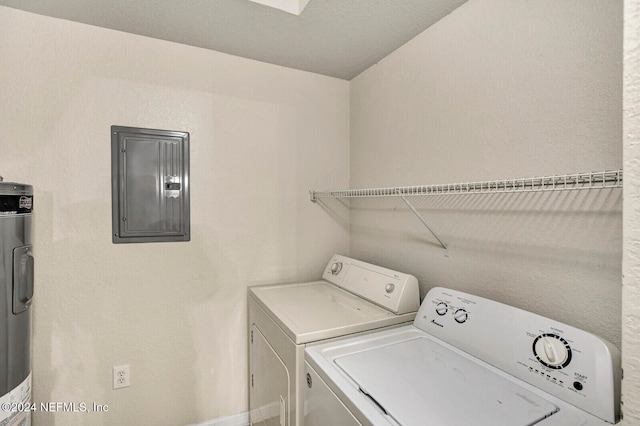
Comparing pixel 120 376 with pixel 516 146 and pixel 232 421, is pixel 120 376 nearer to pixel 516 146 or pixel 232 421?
pixel 232 421

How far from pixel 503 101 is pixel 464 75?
260 millimetres

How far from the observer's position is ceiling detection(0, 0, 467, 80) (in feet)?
4.78

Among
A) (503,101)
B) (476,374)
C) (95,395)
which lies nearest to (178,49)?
(503,101)

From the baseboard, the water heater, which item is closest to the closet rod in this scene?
the water heater

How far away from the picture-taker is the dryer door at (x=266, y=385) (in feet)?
4.49

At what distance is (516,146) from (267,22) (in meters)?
1.33

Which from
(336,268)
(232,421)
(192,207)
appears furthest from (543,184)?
(232,421)

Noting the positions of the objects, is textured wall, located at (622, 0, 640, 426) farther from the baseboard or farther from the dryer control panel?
the baseboard

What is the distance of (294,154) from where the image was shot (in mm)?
2139

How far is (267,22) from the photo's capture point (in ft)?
5.24

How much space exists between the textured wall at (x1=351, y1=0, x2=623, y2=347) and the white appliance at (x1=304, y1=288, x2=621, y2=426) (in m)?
0.18

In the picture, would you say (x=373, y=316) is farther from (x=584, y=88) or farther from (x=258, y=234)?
(x=584, y=88)

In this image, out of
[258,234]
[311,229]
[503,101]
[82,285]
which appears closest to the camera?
[503,101]

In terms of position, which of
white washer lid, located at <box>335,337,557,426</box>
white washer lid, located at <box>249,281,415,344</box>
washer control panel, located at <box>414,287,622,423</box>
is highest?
washer control panel, located at <box>414,287,622,423</box>
